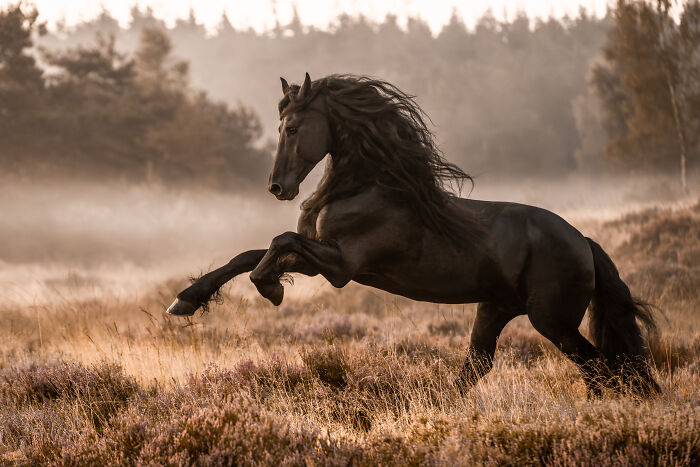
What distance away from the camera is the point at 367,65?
73375 mm

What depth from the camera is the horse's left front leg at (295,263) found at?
4340mm

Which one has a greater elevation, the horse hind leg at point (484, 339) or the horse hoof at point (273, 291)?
the horse hoof at point (273, 291)

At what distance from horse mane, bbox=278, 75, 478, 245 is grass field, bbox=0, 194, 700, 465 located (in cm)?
118

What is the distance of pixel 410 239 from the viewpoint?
4.84 metres

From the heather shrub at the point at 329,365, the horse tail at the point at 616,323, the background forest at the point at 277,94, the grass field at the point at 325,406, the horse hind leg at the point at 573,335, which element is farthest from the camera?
the background forest at the point at 277,94

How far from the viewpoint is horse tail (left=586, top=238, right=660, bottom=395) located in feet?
17.4

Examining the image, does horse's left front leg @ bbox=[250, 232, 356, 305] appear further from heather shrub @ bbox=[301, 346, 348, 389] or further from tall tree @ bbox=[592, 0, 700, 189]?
tall tree @ bbox=[592, 0, 700, 189]

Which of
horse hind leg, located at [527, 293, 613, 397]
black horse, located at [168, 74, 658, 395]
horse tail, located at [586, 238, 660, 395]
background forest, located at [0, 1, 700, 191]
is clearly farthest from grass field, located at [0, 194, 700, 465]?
background forest, located at [0, 1, 700, 191]

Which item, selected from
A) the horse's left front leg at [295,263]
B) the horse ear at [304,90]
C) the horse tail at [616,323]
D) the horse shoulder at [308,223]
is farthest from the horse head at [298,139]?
the horse tail at [616,323]

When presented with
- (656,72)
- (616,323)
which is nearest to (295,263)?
Answer: (616,323)

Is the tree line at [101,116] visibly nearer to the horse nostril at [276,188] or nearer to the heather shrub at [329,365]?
the heather shrub at [329,365]

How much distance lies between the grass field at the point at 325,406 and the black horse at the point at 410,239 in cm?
54

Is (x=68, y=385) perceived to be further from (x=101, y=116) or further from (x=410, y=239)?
(x=101, y=116)

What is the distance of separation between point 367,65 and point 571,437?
237ft
